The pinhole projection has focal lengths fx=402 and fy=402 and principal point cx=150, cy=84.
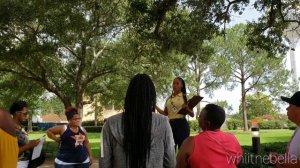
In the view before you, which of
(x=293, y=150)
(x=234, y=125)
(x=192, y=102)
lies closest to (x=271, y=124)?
(x=234, y=125)

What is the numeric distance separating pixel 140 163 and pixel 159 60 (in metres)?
17.1

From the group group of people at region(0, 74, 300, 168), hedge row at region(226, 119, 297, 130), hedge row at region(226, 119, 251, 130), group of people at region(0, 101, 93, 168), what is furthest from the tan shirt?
hedge row at region(226, 119, 251, 130)

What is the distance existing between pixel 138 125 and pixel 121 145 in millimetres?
216

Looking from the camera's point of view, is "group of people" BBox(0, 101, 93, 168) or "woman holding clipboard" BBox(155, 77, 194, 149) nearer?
"group of people" BBox(0, 101, 93, 168)

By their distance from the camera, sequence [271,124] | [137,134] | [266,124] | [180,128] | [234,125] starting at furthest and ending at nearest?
[234,125] < [271,124] < [266,124] < [180,128] < [137,134]

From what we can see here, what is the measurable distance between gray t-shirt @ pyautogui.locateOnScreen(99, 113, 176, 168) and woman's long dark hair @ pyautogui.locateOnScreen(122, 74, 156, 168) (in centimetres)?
5

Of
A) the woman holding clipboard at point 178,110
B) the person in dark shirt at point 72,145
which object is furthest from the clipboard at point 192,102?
the person in dark shirt at point 72,145

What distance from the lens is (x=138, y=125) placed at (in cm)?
323

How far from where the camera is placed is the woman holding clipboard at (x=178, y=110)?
6.26 meters

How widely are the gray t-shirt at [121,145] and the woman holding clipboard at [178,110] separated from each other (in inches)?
112

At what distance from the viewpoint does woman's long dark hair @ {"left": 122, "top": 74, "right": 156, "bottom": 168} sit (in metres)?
3.22

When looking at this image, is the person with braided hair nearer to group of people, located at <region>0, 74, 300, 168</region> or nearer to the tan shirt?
group of people, located at <region>0, 74, 300, 168</region>

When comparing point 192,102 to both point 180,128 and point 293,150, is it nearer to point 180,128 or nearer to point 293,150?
point 180,128

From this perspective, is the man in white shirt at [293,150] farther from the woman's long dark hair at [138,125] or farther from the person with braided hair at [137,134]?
the woman's long dark hair at [138,125]
